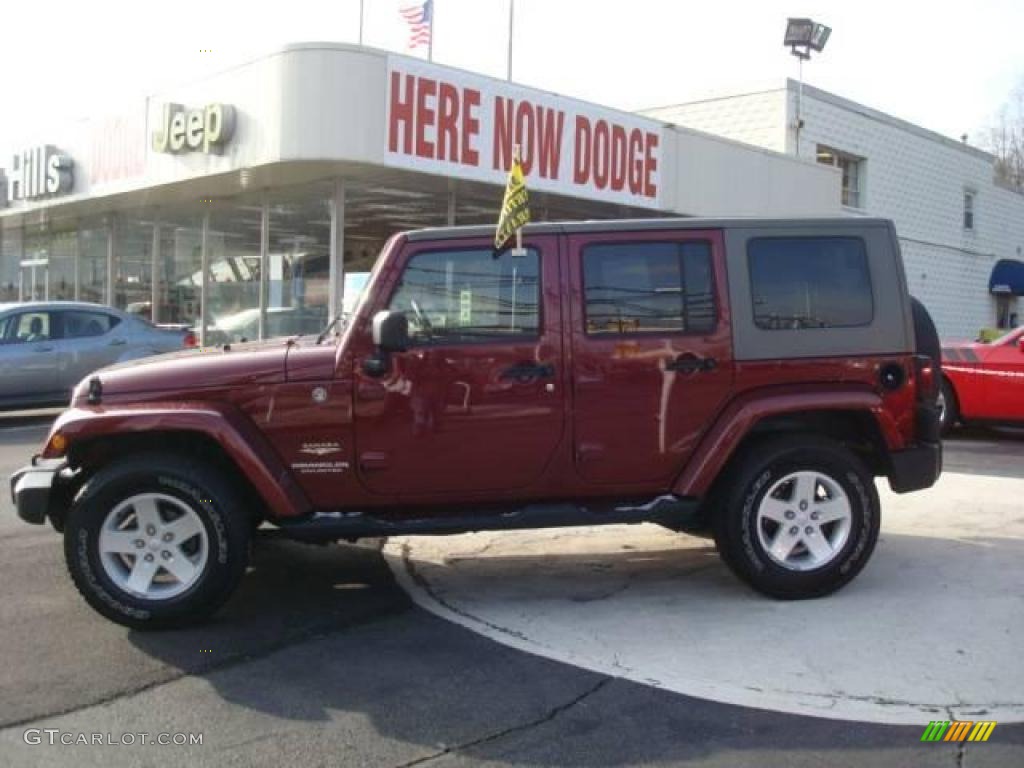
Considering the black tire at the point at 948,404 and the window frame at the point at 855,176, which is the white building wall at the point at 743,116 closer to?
the window frame at the point at 855,176

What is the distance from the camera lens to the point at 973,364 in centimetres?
1177

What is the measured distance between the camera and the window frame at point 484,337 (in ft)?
16.9

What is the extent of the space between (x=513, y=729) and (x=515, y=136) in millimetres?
12455

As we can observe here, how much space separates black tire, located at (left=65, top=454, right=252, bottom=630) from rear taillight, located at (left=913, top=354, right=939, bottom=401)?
3.62 m

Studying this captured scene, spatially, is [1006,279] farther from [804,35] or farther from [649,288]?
[649,288]

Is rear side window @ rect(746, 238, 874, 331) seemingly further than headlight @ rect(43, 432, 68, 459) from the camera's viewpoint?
Yes

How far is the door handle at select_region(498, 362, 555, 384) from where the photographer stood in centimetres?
515

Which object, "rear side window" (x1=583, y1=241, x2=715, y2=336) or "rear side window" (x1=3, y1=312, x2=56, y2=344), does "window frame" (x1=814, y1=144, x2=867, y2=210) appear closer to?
"rear side window" (x1=3, y1=312, x2=56, y2=344)

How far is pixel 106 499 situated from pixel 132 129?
14.0 meters

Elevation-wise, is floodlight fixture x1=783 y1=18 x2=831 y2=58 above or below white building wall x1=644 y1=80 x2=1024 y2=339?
above

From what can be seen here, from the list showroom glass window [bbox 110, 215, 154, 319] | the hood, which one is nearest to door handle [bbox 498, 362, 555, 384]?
the hood

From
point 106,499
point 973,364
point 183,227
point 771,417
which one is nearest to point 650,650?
point 771,417

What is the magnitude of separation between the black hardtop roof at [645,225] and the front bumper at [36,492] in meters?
2.11

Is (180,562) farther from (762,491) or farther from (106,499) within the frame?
(762,491)
